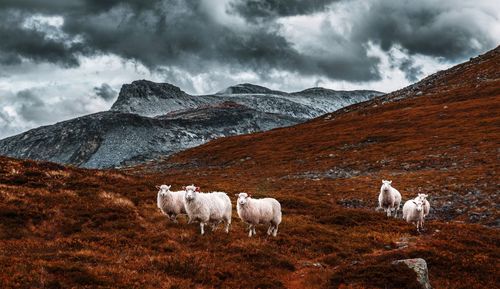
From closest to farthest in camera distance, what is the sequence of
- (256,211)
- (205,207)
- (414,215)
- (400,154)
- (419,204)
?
(205,207)
(256,211)
(419,204)
(414,215)
(400,154)

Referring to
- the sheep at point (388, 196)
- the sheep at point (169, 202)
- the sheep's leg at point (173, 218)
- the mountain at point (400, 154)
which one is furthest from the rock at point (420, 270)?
the mountain at point (400, 154)

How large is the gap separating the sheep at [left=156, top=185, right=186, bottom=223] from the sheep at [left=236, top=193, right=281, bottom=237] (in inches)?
157

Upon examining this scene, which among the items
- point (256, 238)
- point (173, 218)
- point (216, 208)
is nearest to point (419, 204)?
point (256, 238)

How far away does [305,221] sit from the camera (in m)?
28.0

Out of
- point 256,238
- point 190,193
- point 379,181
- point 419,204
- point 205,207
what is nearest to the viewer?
point 190,193

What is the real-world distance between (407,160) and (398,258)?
42.9 m

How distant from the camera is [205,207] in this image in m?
21.2

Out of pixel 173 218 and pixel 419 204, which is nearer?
pixel 173 218

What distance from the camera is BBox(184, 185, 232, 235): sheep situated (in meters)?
21.1

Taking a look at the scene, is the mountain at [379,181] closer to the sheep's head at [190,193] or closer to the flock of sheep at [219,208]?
the flock of sheep at [219,208]

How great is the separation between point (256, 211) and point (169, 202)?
518 cm

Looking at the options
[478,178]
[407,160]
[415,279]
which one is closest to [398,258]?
[415,279]

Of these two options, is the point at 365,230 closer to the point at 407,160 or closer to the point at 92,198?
the point at 92,198

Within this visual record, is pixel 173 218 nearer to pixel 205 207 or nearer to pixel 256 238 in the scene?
pixel 205 207
